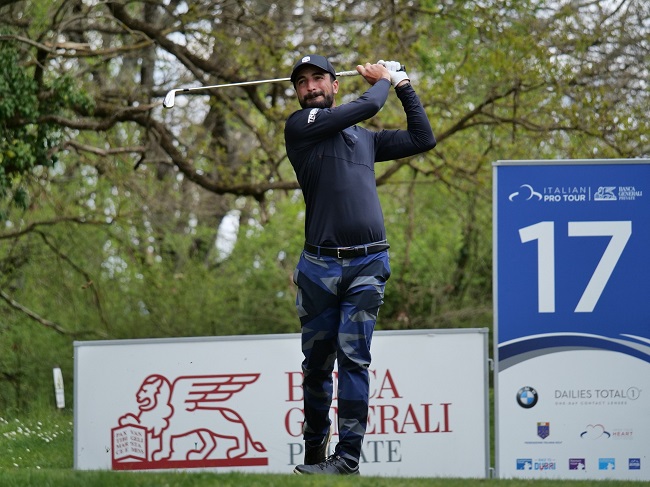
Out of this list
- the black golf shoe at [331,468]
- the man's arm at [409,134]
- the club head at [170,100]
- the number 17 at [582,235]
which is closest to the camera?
the black golf shoe at [331,468]

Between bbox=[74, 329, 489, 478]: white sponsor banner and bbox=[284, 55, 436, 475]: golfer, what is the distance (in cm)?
204

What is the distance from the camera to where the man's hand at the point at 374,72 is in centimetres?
626

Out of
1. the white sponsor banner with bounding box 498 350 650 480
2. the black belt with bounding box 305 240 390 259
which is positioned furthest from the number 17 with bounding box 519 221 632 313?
the black belt with bounding box 305 240 390 259

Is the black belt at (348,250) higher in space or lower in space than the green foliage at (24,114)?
lower

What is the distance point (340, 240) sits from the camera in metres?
6.00

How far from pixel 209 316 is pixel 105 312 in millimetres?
1552

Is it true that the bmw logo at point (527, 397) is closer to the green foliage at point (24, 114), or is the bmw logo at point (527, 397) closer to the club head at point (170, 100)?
the club head at point (170, 100)

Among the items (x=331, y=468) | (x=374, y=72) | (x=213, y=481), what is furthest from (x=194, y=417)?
(x=374, y=72)

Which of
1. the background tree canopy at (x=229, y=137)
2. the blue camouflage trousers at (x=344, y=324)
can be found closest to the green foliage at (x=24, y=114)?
the background tree canopy at (x=229, y=137)

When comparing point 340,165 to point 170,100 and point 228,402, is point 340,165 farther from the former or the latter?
point 228,402

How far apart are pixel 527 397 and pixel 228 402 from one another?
7.33 ft

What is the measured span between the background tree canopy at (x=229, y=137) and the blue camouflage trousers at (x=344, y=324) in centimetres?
736

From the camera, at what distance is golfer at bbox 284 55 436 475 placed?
5.93 metres

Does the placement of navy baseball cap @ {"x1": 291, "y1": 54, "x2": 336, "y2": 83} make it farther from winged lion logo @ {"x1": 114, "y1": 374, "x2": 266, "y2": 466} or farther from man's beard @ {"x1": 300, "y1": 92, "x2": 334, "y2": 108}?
winged lion logo @ {"x1": 114, "y1": 374, "x2": 266, "y2": 466}
